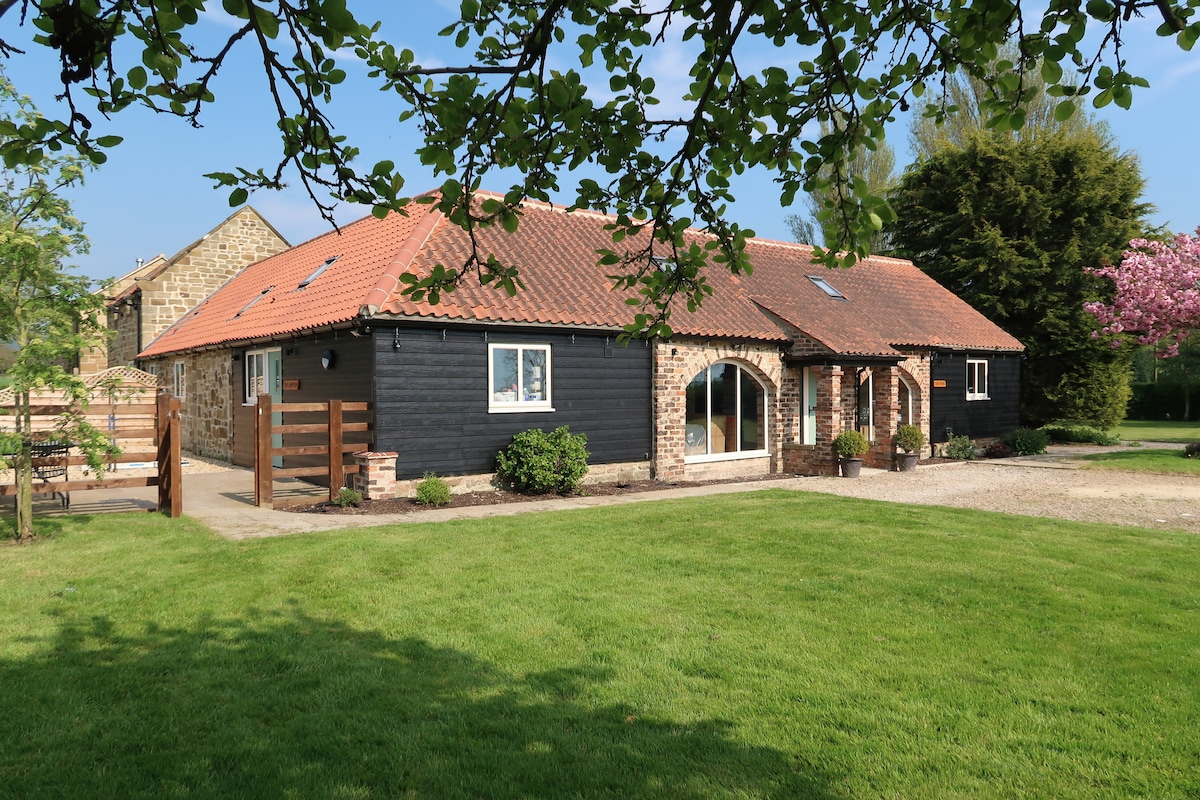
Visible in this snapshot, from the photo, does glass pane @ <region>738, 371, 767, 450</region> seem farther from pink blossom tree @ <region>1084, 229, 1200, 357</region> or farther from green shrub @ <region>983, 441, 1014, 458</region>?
pink blossom tree @ <region>1084, 229, 1200, 357</region>

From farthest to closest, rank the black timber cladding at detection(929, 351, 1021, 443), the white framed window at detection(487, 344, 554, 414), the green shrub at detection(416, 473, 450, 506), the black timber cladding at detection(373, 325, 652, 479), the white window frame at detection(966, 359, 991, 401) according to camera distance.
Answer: the white window frame at detection(966, 359, 991, 401)
the black timber cladding at detection(929, 351, 1021, 443)
the white framed window at detection(487, 344, 554, 414)
the black timber cladding at detection(373, 325, 652, 479)
the green shrub at detection(416, 473, 450, 506)

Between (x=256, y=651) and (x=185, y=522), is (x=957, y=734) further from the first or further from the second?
(x=185, y=522)

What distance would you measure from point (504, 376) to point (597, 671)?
9.18 meters

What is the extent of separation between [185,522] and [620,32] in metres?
9.01

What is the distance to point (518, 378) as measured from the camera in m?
13.7

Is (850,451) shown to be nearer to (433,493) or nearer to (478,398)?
(478,398)

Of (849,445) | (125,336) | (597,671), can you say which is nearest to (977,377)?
(849,445)

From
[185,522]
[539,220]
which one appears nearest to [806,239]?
[539,220]

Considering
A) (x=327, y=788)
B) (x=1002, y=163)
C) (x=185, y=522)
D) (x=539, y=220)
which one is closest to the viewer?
(x=327, y=788)

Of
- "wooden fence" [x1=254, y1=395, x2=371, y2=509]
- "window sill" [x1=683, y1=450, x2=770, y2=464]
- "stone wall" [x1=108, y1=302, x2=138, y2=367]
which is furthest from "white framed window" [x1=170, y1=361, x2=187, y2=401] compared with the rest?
"window sill" [x1=683, y1=450, x2=770, y2=464]

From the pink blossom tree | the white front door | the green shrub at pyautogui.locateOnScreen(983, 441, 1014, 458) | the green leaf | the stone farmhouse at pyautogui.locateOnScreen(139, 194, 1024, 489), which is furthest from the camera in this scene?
the green shrub at pyautogui.locateOnScreen(983, 441, 1014, 458)

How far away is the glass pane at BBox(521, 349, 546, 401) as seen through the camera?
13.8 metres

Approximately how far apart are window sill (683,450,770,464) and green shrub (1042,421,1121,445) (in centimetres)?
1530

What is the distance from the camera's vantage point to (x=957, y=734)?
3.94m
